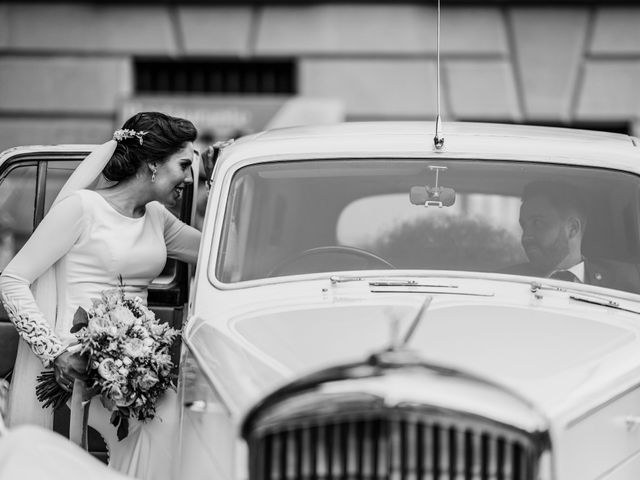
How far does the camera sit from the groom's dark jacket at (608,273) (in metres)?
4.21

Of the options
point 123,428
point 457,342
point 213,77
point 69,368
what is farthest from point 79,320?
point 213,77

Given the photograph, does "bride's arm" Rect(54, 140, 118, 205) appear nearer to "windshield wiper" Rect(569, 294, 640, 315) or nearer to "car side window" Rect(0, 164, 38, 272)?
"car side window" Rect(0, 164, 38, 272)

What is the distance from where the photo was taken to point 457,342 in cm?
345

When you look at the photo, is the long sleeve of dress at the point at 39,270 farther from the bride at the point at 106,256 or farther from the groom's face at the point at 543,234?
the groom's face at the point at 543,234

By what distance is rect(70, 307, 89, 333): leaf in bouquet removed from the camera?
4.24 m

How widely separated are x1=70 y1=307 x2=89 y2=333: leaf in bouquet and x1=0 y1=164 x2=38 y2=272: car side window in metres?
0.93

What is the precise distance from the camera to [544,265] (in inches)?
169

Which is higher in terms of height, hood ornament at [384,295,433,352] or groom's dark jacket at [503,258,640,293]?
groom's dark jacket at [503,258,640,293]

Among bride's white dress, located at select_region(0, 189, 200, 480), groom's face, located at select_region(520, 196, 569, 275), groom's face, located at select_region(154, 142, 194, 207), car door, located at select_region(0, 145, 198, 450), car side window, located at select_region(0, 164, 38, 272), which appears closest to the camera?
bride's white dress, located at select_region(0, 189, 200, 480)

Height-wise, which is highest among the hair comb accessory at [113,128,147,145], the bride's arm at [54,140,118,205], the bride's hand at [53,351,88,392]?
the hair comb accessory at [113,128,147,145]

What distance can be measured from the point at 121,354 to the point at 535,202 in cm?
167

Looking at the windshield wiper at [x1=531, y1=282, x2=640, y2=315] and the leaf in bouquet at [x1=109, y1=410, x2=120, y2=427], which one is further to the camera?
the leaf in bouquet at [x1=109, y1=410, x2=120, y2=427]

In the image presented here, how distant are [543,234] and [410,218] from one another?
0.51 meters

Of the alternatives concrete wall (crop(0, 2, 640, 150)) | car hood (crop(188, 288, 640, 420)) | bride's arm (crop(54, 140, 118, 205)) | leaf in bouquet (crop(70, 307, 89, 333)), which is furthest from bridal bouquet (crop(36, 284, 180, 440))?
concrete wall (crop(0, 2, 640, 150))
